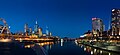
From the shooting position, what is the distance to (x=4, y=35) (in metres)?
180

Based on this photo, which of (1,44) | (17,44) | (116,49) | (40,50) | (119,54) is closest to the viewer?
(40,50)

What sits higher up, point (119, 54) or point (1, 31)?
point (1, 31)

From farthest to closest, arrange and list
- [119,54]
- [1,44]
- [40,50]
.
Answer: [1,44], [119,54], [40,50]

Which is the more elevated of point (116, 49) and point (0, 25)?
point (0, 25)

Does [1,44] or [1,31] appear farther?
[1,31]

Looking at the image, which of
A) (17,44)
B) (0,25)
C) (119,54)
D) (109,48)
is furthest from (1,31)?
(119,54)

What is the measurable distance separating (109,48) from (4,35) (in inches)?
4170

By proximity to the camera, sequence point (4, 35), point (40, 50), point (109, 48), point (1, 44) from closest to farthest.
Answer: point (40, 50)
point (109, 48)
point (1, 44)
point (4, 35)

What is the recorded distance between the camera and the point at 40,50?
28703 mm

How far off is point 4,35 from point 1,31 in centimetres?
681

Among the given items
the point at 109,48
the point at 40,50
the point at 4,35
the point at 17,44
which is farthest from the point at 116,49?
the point at 4,35

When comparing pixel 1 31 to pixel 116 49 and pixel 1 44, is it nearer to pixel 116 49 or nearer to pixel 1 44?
pixel 1 44

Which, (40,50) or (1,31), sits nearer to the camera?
(40,50)

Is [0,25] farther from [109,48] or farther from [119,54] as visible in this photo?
[119,54]
